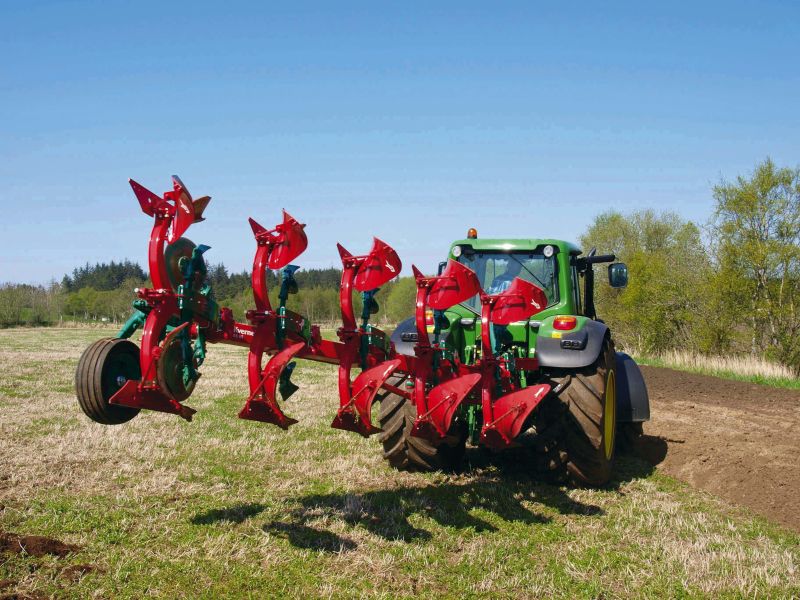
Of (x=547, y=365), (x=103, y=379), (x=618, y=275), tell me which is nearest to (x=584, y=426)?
(x=547, y=365)

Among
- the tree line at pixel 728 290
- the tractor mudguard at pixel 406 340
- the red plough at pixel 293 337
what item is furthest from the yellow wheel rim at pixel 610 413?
the tree line at pixel 728 290

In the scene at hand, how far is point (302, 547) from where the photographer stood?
4.23 metres

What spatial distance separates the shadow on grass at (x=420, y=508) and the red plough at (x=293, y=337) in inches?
27.3

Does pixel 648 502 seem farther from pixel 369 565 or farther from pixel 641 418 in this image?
pixel 369 565

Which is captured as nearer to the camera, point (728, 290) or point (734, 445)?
point (734, 445)

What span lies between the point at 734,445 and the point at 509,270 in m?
3.24

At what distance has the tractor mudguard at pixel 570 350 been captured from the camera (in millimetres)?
5430

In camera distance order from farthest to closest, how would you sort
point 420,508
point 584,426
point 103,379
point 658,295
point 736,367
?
point 658,295 < point 736,367 < point 584,426 < point 420,508 < point 103,379

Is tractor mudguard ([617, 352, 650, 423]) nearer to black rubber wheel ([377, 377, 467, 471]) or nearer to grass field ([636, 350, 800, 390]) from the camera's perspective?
black rubber wheel ([377, 377, 467, 471])

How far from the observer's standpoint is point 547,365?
215 inches

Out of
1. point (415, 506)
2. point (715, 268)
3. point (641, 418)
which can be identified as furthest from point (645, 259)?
point (415, 506)

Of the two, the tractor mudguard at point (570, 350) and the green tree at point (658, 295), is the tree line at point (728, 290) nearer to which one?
the green tree at point (658, 295)

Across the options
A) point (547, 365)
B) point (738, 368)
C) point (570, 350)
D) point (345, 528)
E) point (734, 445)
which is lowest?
point (738, 368)

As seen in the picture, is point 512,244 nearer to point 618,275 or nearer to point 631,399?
point 618,275
